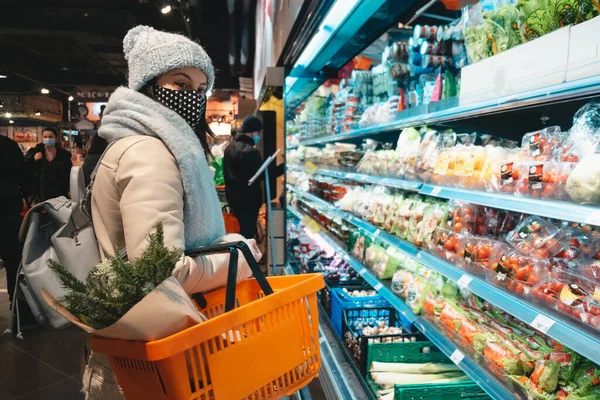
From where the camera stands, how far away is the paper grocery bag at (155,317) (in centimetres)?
84

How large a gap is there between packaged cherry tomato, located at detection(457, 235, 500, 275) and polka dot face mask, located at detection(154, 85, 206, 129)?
3.77 feet

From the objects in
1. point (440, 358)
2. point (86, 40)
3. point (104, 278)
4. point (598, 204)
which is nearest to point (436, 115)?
point (598, 204)

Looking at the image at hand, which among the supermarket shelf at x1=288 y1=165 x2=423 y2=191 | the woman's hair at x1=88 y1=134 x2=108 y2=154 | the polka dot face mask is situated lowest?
the supermarket shelf at x1=288 y1=165 x2=423 y2=191

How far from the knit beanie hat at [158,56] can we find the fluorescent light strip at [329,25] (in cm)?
145

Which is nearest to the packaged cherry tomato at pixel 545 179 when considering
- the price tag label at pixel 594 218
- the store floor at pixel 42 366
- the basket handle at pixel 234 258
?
the price tag label at pixel 594 218

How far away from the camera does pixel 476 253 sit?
1.74 m

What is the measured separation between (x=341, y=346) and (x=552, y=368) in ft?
5.03

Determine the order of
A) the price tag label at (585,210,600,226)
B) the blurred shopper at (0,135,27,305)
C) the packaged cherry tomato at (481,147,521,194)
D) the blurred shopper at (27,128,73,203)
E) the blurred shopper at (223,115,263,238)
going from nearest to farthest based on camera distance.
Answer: the price tag label at (585,210,600,226)
the packaged cherry tomato at (481,147,521,194)
the blurred shopper at (0,135,27,305)
the blurred shopper at (223,115,263,238)
the blurred shopper at (27,128,73,203)

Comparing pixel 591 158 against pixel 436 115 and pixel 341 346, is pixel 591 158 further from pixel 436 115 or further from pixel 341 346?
pixel 341 346

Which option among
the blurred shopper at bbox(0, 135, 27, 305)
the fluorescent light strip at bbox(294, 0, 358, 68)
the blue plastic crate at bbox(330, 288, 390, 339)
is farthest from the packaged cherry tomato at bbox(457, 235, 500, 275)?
A: the blurred shopper at bbox(0, 135, 27, 305)

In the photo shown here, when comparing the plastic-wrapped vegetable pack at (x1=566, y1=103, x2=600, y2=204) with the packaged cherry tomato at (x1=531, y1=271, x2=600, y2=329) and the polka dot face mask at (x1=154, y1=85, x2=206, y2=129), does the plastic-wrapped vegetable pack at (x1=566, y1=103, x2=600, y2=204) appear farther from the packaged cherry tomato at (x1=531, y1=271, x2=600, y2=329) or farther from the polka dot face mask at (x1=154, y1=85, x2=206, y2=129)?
the polka dot face mask at (x1=154, y1=85, x2=206, y2=129)

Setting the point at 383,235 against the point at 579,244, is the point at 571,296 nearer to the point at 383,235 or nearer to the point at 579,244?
the point at 579,244

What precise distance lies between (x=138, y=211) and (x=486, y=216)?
1.48 meters

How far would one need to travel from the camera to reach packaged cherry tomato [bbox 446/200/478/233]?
199cm
